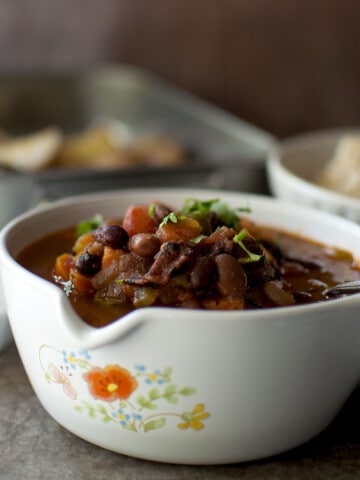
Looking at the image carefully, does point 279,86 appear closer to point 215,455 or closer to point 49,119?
point 49,119

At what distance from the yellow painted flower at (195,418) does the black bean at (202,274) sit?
0.21 meters

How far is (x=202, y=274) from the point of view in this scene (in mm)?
1313

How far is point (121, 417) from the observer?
1.28 metres

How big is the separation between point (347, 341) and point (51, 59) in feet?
11.0

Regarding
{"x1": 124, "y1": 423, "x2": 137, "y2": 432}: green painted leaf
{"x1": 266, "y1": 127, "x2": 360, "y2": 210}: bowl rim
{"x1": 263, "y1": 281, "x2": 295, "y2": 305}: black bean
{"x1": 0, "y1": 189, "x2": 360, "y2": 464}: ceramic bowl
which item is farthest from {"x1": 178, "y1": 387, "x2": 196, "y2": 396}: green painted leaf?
{"x1": 266, "y1": 127, "x2": 360, "y2": 210}: bowl rim

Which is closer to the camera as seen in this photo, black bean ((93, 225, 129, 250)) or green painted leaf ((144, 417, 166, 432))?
green painted leaf ((144, 417, 166, 432))

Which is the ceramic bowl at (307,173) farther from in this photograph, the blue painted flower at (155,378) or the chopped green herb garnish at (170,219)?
the blue painted flower at (155,378)

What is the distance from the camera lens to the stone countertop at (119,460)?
1309 mm


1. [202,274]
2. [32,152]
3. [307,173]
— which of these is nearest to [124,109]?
[32,152]

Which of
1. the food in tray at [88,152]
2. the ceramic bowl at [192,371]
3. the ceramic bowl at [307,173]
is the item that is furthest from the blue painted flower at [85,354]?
the food in tray at [88,152]

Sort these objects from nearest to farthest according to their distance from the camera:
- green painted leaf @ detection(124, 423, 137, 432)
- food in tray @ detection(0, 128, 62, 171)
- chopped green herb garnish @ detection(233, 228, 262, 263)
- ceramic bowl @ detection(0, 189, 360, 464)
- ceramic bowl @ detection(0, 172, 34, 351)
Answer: ceramic bowl @ detection(0, 189, 360, 464) → green painted leaf @ detection(124, 423, 137, 432) → chopped green herb garnish @ detection(233, 228, 262, 263) → ceramic bowl @ detection(0, 172, 34, 351) → food in tray @ detection(0, 128, 62, 171)

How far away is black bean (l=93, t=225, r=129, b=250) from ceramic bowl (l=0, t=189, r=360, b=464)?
176mm

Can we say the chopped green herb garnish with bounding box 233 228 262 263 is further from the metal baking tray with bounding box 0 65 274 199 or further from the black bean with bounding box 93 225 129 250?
the metal baking tray with bounding box 0 65 274 199

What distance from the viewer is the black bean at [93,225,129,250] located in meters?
1.42
